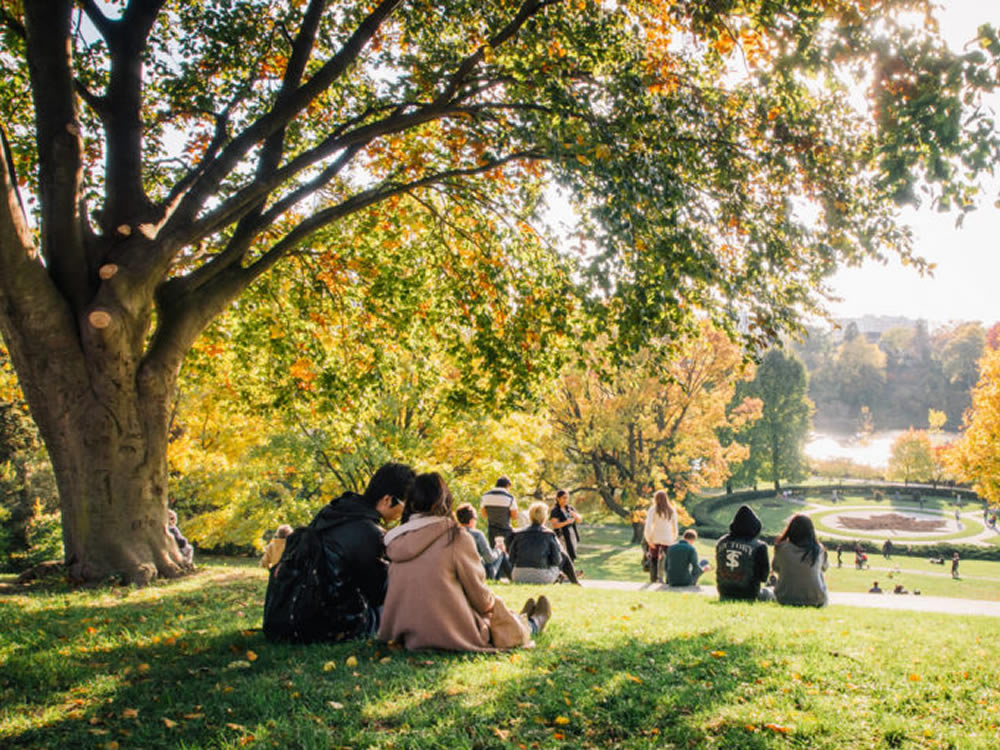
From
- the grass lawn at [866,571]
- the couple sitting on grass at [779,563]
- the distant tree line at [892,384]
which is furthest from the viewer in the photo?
the distant tree line at [892,384]

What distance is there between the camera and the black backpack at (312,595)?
4840mm

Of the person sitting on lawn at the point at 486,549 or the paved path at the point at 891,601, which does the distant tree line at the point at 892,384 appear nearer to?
the paved path at the point at 891,601

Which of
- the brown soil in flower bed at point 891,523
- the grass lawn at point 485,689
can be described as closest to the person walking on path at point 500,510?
the grass lawn at point 485,689

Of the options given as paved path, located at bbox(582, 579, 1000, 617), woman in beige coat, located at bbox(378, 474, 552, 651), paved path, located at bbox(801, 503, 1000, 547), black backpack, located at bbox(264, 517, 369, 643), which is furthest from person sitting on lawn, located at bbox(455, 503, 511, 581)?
paved path, located at bbox(801, 503, 1000, 547)

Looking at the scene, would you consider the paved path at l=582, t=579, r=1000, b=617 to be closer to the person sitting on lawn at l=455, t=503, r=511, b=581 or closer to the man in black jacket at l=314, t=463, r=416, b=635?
the person sitting on lawn at l=455, t=503, r=511, b=581

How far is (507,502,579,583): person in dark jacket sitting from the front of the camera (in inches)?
424

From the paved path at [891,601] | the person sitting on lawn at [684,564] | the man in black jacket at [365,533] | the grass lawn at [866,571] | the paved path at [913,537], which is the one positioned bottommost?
the paved path at [913,537]

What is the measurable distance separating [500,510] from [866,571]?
78.0ft

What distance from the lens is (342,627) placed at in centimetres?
509

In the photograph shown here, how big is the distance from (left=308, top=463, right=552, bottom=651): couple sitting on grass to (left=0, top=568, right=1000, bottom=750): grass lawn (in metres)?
0.19

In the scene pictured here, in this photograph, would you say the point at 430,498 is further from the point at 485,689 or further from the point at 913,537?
the point at 913,537

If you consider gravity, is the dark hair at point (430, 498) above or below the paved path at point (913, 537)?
above

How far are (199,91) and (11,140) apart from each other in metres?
3.19

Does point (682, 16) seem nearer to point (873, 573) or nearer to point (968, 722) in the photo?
point (968, 722)
